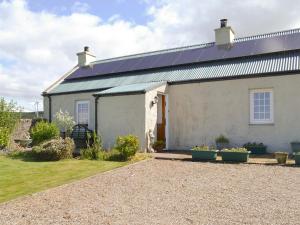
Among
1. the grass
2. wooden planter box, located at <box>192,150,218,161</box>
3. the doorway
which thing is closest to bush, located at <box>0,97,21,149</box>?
the grass

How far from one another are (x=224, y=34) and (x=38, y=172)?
1334cm

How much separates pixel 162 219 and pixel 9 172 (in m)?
7.14

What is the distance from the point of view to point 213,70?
51.9 ft

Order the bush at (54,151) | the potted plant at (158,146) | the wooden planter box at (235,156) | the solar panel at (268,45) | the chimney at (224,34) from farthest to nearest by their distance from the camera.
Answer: the chimney at (224,34) → the solar panel at (268,45) → the potted plant at (158,146) → the bush at (54,151) → the wooden planter box at (235,156)

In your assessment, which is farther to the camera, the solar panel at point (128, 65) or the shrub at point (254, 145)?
the solar panel at point (128, 65)

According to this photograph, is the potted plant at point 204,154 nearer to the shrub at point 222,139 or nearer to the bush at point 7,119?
the shrub at point 222,139

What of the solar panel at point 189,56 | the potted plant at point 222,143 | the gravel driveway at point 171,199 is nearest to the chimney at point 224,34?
the solar panel at point 189,56

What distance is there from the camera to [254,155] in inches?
518

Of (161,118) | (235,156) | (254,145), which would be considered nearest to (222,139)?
(254,145)

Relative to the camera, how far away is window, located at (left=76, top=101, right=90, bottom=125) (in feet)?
64.6

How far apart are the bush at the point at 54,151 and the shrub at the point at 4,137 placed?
3.65 metres

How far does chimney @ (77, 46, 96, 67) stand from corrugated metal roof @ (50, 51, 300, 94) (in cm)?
485

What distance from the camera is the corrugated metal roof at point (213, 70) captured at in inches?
554

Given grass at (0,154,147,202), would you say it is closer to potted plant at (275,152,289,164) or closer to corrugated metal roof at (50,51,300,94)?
potted plant at (275,152,289,164)
